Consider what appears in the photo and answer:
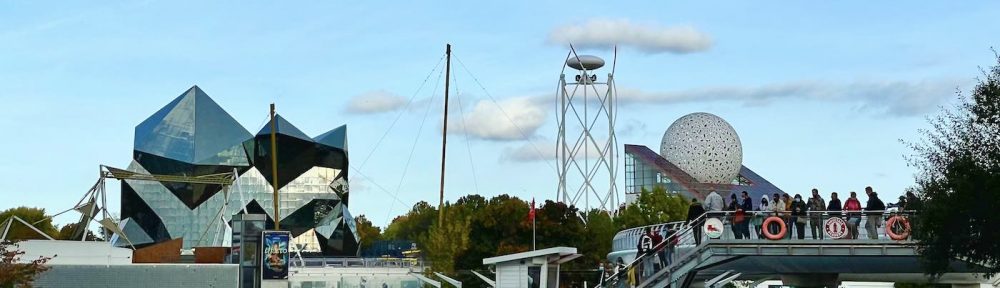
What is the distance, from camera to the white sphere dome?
122 meters

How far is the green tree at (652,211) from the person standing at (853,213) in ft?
171

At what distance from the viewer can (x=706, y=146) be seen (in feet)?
406

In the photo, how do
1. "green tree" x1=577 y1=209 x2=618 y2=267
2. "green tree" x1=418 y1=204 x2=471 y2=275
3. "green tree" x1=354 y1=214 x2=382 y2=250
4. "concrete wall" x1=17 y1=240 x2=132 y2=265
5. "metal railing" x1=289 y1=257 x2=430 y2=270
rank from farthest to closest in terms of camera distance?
"green tree" x1=354 y1=214 x2=382 y2=250 < "green tree" x1=577 y1=209 x2=618 y2=267 < "green tree" x1=418 y1=204 x2=471 y2=275 < "metal railing" x1=289 y1=257 x2=430 y2=270 < "concrete wall" x1=17 y1=240 x2=132 y2=265

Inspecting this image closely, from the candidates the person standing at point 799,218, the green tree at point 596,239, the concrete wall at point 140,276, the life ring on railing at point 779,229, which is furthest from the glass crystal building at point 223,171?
the person standing at point 799,218

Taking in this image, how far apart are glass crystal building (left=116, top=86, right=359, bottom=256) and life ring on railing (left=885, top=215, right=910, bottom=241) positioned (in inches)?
2510

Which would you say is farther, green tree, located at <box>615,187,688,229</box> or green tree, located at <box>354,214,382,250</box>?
green tree, located at <box>354,214,382,250</box>

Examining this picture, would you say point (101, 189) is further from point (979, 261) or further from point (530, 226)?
point (979, 261)

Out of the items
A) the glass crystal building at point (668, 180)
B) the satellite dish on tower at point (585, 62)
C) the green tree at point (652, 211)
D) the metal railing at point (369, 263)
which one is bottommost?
the metal railing at point (369, 263)

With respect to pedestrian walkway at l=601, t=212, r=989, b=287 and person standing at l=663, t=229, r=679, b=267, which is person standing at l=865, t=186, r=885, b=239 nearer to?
pedestrian walkway at l=601, t=212, r=989, b=287

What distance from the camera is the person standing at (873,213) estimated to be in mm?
35375

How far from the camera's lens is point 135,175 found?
3110 inches

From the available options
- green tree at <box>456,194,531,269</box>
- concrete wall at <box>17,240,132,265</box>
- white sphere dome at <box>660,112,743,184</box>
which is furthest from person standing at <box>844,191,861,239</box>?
white sphere dome at <box>660,112,743,184</box>

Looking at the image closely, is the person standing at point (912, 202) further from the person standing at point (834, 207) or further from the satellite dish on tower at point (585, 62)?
the satellite dish on tower at point (585, 62)

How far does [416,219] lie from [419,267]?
63.1m
